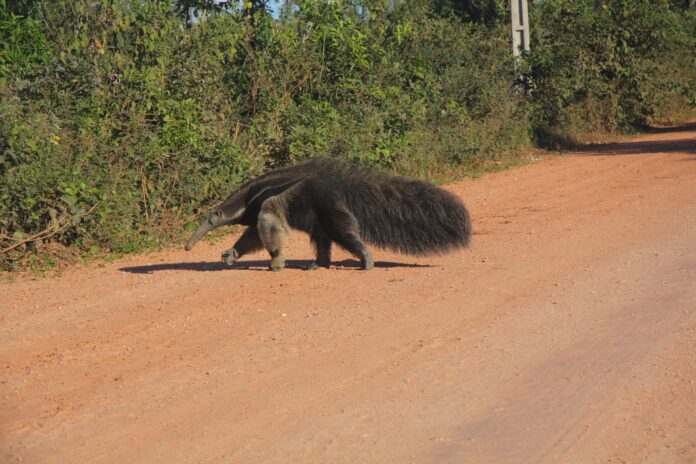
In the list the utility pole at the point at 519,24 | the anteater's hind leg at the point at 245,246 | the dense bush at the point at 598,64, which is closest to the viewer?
the anteater's hind leg at the point at 245,246

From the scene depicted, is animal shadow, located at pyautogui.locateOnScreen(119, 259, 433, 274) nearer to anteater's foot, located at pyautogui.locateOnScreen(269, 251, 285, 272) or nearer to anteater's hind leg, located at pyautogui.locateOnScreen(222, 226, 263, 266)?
anteater's hind leg, located at pyautogui.locateOnScreen(222, 226, 263, 266)

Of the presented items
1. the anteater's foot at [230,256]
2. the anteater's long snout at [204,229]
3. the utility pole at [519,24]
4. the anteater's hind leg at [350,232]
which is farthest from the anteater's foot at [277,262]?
the utility pole at [519,24]

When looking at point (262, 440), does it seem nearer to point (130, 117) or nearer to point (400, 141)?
point (130, 117)

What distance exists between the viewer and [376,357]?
532cm

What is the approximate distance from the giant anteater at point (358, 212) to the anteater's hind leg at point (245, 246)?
1.11 ft

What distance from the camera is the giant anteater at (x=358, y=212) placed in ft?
27.2

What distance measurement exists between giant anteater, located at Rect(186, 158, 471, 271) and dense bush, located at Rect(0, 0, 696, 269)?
2.74m

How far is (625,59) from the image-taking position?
20750 millimetres

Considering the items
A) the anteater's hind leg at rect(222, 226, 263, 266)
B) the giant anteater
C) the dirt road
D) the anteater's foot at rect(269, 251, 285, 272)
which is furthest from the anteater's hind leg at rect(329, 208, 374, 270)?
the anteater's hind leg at rect(222, 226, 263, 266)

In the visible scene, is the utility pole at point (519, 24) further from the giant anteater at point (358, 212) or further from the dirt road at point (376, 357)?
the giant anteater at point (358, 212)

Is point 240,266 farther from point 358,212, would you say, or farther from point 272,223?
point 358,212

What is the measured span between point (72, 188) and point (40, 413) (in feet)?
18.6

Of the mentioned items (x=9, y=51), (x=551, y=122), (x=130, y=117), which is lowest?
(x=551, y=122)

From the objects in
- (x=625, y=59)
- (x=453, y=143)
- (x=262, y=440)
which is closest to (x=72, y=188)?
(x=262, y=440)
